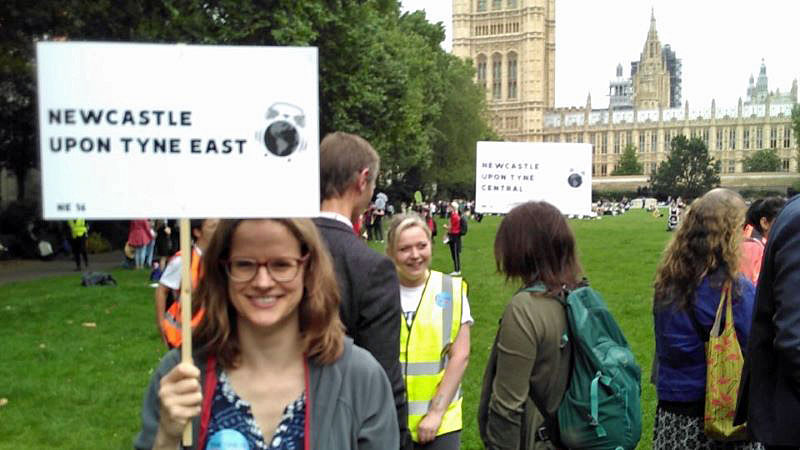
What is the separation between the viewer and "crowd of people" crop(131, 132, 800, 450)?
219cm

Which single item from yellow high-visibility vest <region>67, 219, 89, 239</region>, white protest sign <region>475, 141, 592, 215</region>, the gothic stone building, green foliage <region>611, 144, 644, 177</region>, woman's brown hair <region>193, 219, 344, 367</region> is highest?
the gothic stone building

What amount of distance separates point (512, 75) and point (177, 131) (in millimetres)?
114344

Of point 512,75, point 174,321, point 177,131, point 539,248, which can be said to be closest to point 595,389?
point 539,248

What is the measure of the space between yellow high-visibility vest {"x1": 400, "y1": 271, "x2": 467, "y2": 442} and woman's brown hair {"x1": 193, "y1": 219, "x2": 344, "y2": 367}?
154 centimetres

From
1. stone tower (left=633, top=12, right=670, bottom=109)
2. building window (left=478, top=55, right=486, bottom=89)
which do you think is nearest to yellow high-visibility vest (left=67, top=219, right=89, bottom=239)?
building window (left=478, top=55, right=486, bottom=89)

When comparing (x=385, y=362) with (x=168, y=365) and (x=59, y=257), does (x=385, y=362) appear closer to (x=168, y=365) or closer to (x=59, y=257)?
(x=168, y=365)

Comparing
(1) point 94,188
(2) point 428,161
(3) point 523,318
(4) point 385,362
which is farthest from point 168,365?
(2) point 428,161

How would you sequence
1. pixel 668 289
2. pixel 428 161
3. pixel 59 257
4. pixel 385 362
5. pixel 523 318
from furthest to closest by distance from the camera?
pixel 428 161
pixel 59 257
pixel 668 289
pixel 523 318
pixel 385 362

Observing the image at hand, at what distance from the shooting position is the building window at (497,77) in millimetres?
113750

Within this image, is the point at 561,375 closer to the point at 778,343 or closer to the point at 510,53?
the point at 778,343

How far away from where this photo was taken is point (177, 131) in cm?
227

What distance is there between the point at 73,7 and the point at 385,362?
54.5 ft

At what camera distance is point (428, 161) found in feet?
130

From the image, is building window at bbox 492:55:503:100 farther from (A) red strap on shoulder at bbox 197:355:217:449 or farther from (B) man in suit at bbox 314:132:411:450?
(A) red strap on shoulder at bbox 197:355:217:449
